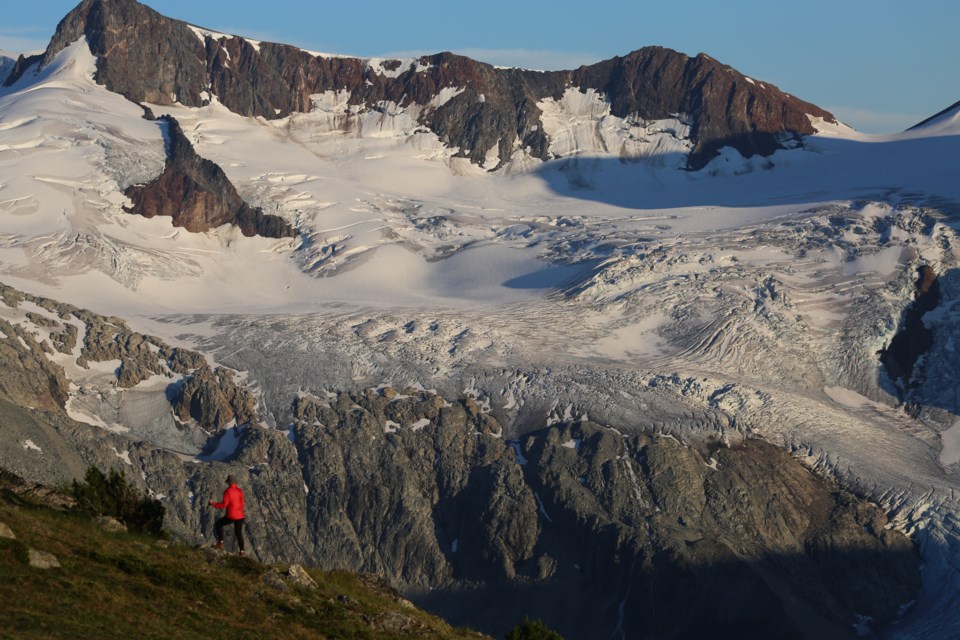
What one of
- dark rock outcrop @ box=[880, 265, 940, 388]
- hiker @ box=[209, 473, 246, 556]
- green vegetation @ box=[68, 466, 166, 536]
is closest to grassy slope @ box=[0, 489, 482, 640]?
hiker @ box=[209, 473, 246, 556]

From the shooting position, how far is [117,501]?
1905 inches

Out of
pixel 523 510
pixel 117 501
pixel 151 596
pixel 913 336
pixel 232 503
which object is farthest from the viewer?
pixel 913 336

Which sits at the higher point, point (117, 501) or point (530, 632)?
point (117, 501)

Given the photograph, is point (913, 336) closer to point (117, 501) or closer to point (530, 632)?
point (530, 632)

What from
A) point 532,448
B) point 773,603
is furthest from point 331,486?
point 773,603

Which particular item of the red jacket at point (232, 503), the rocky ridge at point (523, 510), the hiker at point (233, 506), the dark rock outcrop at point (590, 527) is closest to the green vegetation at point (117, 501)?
the hiker at point (233, 506)

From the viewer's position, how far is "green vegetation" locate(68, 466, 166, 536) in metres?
47.8

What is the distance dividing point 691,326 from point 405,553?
50490 millimetres

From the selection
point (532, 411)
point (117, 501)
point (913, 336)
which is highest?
point (117, 501)

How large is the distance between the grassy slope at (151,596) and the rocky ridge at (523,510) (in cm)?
9735

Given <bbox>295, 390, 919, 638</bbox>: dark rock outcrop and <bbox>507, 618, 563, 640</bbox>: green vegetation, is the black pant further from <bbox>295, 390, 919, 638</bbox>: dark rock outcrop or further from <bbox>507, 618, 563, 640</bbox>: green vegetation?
<bbox>295, 390, 919, 638</bbox>: dark rock outcrop

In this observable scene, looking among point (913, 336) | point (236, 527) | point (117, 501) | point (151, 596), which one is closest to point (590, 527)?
point (913, 336)

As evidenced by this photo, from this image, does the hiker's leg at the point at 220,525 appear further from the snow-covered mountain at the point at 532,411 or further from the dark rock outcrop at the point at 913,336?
the dark rock outcrop at the point at 913,336

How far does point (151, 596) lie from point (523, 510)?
118 m
